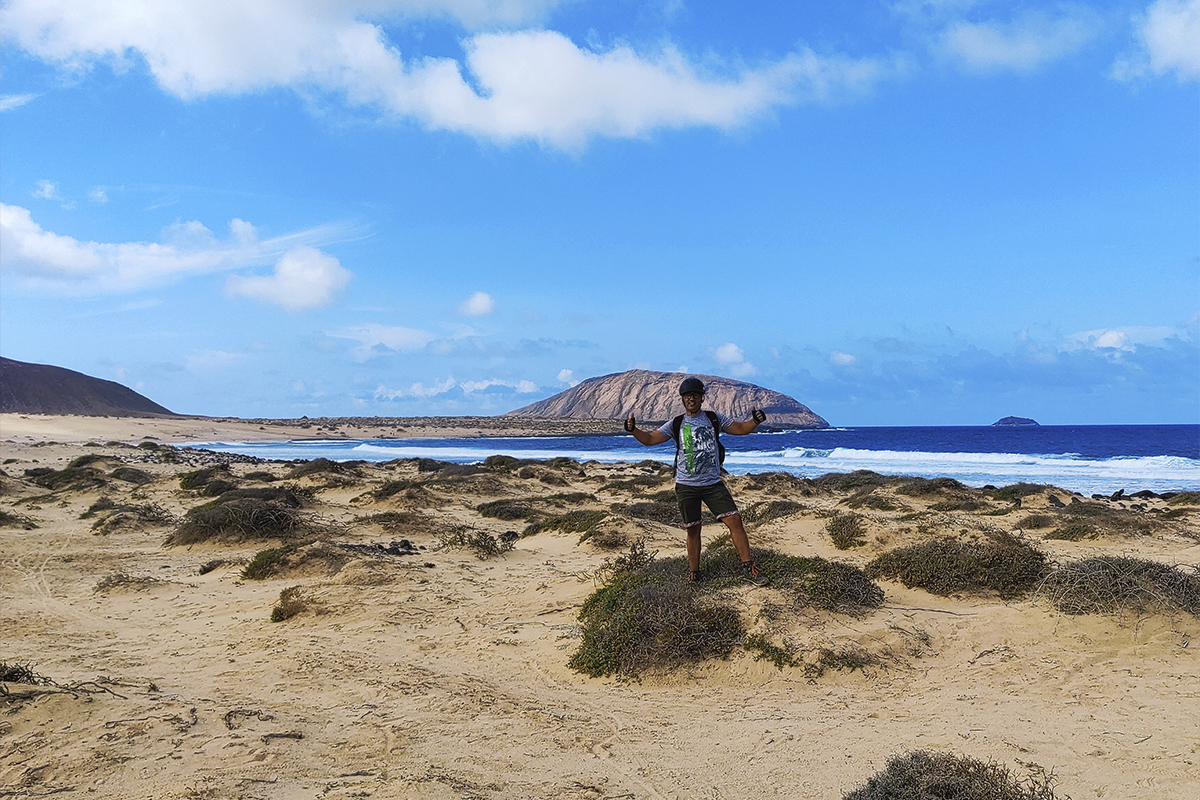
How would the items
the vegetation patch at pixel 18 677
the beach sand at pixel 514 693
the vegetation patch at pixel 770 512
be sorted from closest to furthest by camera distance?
the beach sand at pixel 514 693
the vegetation patch at pixel 18 677
the vegetation patch at pixel 770 512

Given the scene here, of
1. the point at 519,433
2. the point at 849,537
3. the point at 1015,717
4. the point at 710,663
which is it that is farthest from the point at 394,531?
the point at 519,433

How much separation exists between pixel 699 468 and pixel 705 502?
343 mm

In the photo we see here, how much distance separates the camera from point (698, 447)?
271 inches

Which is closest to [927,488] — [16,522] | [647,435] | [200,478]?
[647,435]

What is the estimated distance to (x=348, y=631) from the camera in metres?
7.57

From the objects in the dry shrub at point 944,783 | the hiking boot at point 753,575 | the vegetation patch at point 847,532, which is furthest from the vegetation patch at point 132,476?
the dry shrub at point 944,783

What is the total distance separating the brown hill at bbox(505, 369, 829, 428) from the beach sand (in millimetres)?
138624

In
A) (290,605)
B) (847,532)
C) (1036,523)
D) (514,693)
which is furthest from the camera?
(1036,523)

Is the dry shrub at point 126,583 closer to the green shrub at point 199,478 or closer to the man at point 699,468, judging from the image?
the man at point 699,468

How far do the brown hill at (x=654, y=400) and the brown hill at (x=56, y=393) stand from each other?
9084 cm

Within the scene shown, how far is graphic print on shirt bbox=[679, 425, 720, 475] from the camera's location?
22.5 ft

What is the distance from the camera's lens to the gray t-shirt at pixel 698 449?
687 centimetres

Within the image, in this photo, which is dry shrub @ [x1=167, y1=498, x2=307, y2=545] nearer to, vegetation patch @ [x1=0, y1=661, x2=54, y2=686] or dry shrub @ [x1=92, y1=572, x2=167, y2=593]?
dry shrub @ [x1=92, y1=572, x2=167, y2=593]

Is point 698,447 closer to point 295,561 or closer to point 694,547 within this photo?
point 694,547
